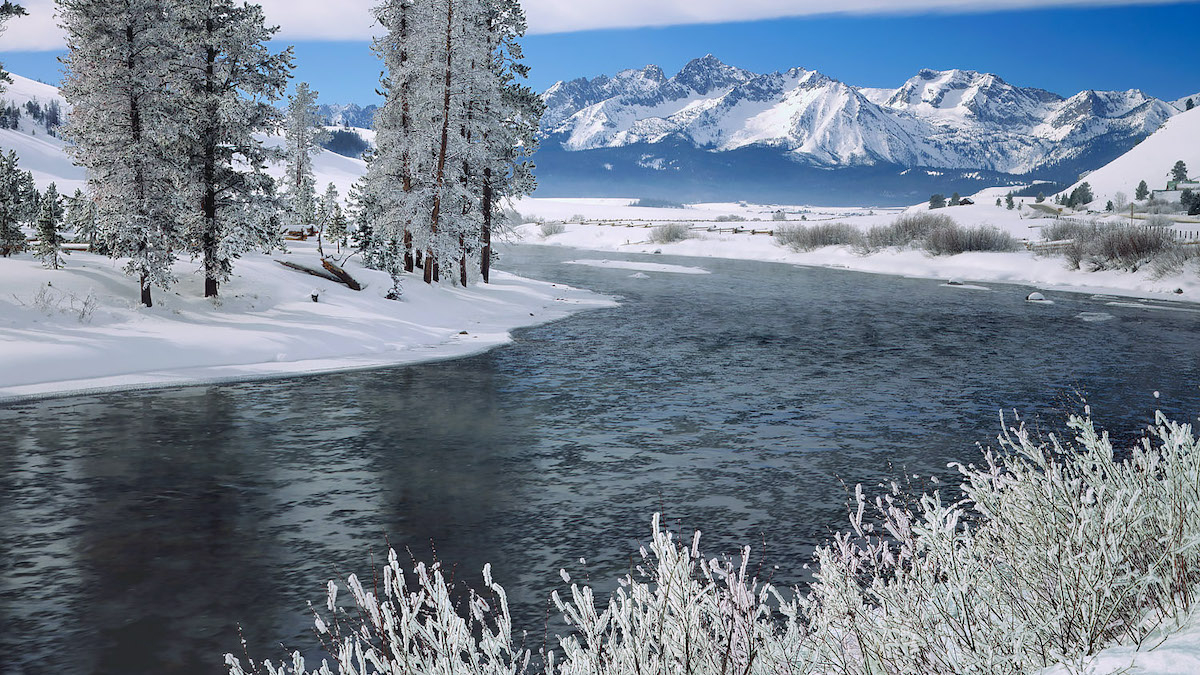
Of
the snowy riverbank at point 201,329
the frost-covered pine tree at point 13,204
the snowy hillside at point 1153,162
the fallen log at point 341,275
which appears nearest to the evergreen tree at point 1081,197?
the snowy hillside at point 1153,162

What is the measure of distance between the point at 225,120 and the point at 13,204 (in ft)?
71.6

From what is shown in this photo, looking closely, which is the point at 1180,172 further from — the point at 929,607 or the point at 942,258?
the point at 929,607

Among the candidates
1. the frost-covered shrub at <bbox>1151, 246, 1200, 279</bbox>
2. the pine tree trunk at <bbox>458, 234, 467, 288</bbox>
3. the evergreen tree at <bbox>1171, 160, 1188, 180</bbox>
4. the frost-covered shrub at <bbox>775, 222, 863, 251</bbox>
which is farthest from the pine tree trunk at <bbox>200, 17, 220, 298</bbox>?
the evergreen tree at <bbox>1171, 160, 1188, 180</bbox>

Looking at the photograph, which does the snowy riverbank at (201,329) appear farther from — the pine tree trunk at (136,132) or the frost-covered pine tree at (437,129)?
the frost-covered pine tree at (437,129)

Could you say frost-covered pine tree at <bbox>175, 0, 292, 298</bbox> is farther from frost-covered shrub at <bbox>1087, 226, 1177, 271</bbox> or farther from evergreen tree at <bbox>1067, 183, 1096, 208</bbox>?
evergreen tree at <bbox>1067, 183, 1096, 208</bbox>

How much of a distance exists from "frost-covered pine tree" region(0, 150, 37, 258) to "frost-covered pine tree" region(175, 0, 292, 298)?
7098 mm

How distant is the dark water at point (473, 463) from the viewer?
834cm

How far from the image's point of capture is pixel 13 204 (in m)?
40.0

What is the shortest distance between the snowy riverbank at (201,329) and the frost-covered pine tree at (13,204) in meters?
2.10

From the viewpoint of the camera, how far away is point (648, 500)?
1123 centimetres

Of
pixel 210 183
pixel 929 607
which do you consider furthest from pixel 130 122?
pixel 929 607

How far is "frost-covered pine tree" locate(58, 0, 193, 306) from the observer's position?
2312 cm

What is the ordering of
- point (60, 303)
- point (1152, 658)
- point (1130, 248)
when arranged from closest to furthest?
point (1152, 658), point (60, 303), point (1130, 248)

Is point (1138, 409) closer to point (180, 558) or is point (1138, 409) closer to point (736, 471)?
point (736, 471)
